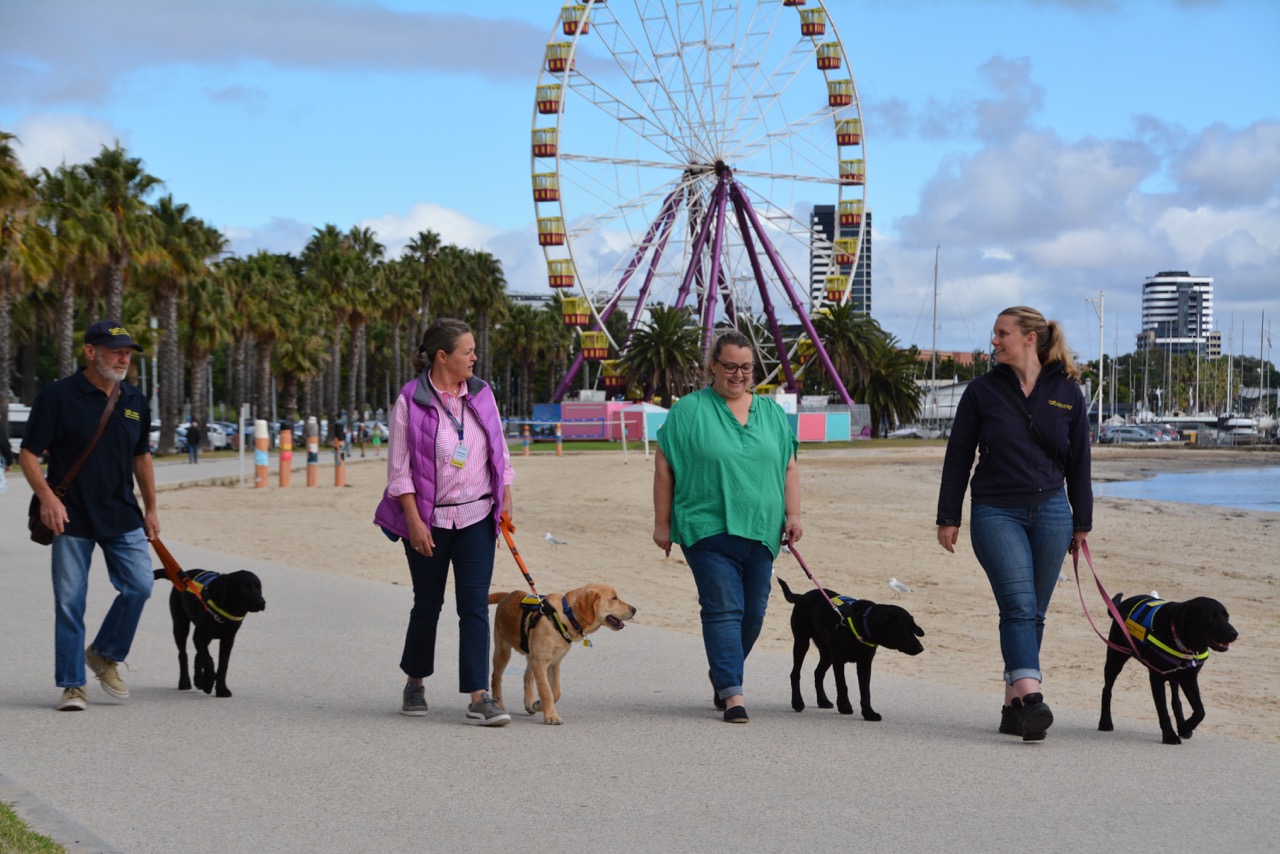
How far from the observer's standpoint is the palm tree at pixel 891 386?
89.9 metres

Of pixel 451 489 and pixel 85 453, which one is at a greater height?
pixel 85 453

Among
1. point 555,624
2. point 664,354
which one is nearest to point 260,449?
point 555,624

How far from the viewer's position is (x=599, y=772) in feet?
18.5

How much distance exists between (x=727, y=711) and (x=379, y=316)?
7142 centimetres

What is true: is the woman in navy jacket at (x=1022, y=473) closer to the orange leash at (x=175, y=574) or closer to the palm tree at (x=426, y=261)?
the orange leash at (x=175, y=574)

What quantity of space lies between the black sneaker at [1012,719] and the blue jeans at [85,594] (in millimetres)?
3977

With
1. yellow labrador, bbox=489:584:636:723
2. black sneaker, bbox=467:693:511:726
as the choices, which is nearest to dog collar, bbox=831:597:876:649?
yellow labrador, bbox=489:584:636:723

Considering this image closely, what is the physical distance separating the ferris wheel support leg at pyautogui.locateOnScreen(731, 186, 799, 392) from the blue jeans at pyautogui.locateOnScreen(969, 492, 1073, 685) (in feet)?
192

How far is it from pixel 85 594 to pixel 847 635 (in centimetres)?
359

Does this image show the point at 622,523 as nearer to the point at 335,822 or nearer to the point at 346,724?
the point at 346,724

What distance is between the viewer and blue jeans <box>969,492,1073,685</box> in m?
6.35

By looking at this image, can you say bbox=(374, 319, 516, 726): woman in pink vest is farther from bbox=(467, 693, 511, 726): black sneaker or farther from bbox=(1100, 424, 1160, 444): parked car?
bbox=(1100, 424, 1160, 444): parked car

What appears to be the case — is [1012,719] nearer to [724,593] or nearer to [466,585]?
[724,593]

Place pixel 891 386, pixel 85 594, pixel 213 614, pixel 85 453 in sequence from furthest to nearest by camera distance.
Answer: pixel 891 386 < pixel 213 614 < pixel 85 594 < pixel 85 453
